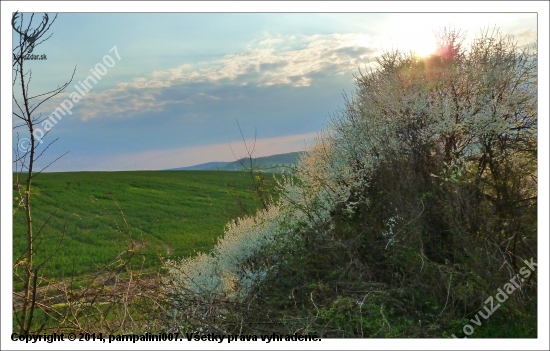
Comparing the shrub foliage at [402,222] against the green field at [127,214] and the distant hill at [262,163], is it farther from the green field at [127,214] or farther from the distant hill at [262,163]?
the green field at [127,214]

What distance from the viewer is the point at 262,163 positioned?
21.5ft

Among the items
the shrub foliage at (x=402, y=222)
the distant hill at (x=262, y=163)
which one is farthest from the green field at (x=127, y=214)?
the shrub foliage at (x=402, y=222)

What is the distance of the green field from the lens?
608cm

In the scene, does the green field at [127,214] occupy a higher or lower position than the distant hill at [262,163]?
lower

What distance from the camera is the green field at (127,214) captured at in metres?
6.08

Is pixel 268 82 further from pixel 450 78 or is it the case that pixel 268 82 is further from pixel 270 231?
pixel 450 78

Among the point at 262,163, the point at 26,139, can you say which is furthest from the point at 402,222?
the point at 26,139

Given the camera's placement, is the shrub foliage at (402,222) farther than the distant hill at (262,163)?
No

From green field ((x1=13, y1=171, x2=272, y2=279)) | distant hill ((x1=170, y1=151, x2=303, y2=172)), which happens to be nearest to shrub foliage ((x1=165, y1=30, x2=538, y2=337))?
distant hill ((x1=170, y1=151, x2=303, y2=172))

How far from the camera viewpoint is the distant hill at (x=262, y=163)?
20.1ft

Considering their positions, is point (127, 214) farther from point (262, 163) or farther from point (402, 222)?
point (402, 222)

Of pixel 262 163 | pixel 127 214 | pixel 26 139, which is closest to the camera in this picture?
pixel 26 139

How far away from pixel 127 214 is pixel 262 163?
8.09 feet

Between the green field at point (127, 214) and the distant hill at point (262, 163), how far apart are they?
1.32 ft
